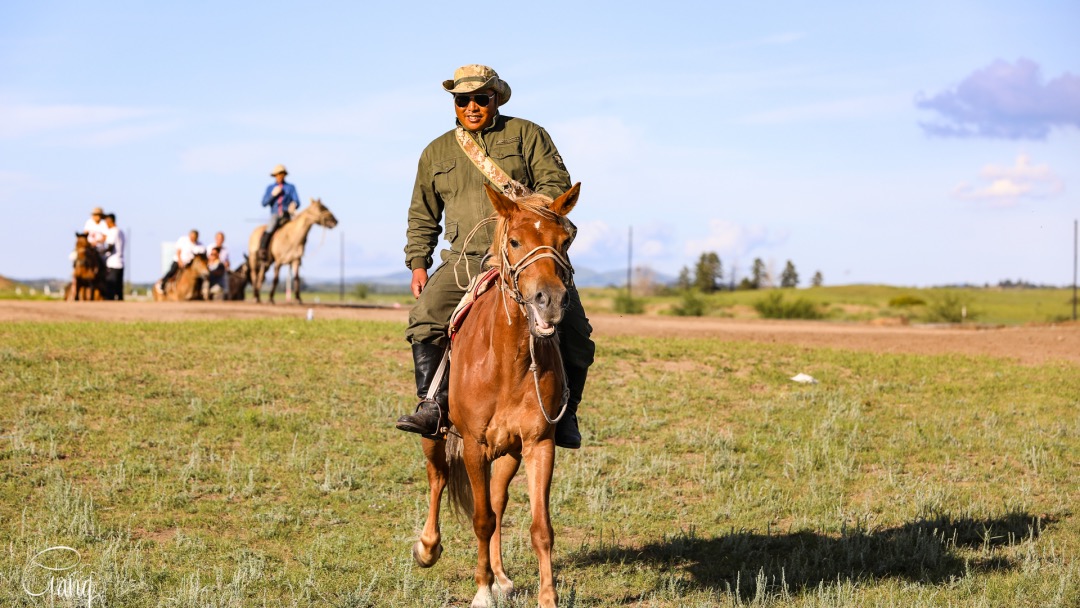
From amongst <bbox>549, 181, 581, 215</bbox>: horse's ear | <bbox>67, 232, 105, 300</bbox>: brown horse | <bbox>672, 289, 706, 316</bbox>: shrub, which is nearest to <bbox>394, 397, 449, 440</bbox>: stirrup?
<bbox>549, 181, 581, 215</bbox>: horse's ear

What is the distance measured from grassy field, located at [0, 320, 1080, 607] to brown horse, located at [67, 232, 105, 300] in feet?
43.9

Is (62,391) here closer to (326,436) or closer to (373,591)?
(326,436)

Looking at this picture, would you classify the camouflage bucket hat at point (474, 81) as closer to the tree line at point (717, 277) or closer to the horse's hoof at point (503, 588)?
the horse's hoof at point (503, 588)

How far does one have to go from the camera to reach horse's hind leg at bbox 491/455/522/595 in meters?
6.92

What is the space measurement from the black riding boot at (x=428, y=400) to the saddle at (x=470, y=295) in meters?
0.44

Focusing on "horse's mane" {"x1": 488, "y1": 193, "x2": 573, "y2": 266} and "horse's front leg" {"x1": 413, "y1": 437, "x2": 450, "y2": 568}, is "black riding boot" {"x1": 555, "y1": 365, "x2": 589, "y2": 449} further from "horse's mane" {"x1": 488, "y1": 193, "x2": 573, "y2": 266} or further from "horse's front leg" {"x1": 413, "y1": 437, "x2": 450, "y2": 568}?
"horse's front leg" {"x1": 413, "y1": 437, "x2": 450, "y2": 568}

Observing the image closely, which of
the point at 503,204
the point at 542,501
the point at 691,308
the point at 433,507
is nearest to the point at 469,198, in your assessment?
the point at 503,204

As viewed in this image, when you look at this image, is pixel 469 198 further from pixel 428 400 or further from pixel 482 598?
pixel 482 598

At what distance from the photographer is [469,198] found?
24.3ft

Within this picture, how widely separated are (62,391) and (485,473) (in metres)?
7.49

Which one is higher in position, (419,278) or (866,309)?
(419,278)

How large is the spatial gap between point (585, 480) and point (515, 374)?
15.1 ft

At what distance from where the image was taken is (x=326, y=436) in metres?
12.0

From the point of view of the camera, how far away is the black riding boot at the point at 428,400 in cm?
754
